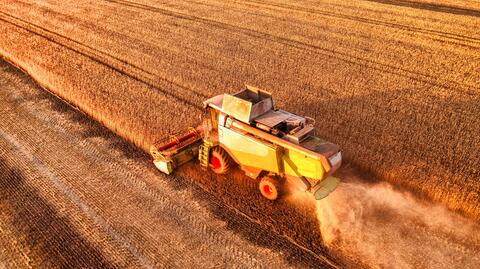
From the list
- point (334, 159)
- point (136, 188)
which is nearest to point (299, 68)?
point (334, 159)

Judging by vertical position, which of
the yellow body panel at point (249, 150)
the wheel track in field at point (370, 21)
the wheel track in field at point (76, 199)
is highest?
the wheel track in field at point (370, 21)

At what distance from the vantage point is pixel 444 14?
25125 mm

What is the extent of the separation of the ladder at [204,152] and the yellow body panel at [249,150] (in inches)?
17.6

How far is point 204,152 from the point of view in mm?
10602

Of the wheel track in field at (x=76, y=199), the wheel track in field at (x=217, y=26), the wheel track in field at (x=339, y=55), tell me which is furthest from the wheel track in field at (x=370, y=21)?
the wheel track in field at (x=76, y=199)

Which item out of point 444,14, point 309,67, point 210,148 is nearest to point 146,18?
point 309,67

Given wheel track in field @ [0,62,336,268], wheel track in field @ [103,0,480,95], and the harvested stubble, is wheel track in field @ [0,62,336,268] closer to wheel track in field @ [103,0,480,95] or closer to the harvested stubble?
the harvested stubble

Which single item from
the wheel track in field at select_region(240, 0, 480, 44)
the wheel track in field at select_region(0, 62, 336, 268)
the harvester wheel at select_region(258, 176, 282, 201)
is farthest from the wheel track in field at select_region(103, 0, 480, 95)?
the wheel track in field at select_region(0, 62, 336, 268)

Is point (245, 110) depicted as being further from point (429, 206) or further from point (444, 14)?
point (444, 14)

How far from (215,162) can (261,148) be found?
6.95 ft

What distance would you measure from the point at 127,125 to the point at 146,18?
1313cm

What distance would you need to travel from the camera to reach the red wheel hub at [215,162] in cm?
1048

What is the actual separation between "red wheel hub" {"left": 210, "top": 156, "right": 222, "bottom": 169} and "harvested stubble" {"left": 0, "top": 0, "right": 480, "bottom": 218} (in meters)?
2.60

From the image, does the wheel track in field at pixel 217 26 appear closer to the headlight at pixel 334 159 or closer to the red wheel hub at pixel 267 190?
the red wheel hub at pixel 267 190
